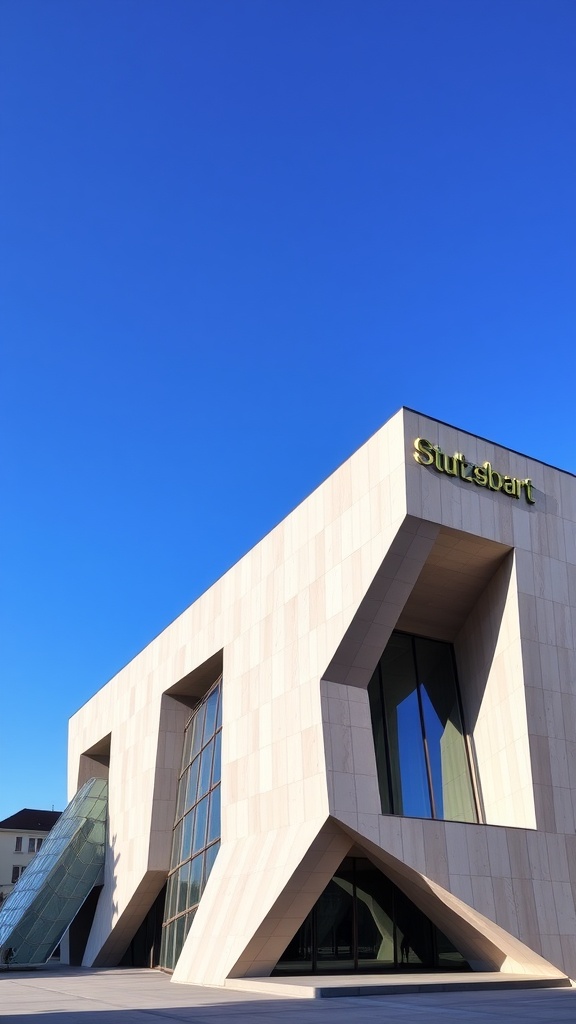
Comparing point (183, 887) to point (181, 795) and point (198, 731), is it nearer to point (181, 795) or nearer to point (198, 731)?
point (181, 795)

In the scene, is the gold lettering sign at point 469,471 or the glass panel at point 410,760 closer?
the gold lettering sign at point 469,471

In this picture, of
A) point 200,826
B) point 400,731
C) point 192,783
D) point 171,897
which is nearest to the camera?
point 400,731

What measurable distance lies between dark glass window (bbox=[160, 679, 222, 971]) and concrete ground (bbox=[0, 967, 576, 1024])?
21.7 ft

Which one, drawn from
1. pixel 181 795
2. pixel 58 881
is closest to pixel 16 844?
pixel 58 881

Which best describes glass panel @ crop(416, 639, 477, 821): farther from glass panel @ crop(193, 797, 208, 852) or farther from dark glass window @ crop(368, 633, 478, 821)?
glass panel @ crop(193, 797, 208, 852)

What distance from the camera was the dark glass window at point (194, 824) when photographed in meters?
27.8

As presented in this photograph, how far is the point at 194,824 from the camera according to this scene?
29.7m

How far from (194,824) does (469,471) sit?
15757 mm

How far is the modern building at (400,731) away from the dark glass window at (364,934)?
0.05m

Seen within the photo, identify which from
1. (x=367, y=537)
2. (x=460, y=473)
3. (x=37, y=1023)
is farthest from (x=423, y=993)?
(x=460, y=473)

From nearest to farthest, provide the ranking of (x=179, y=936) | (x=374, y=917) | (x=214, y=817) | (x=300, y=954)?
1. (x=300, y=954)
2. (x=374, y=917)
3. (x=214, y=817)
4. (x=179, y=936)

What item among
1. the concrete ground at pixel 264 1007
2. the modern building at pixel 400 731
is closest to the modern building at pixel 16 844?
the modern building at pixel 400 731

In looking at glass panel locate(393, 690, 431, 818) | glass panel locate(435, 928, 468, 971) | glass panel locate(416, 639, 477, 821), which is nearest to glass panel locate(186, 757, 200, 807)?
glass panel locate(393, 690, 431, 818)

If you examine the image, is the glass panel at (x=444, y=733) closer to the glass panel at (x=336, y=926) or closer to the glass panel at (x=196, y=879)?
the glass panel at (x=336, y=926)
